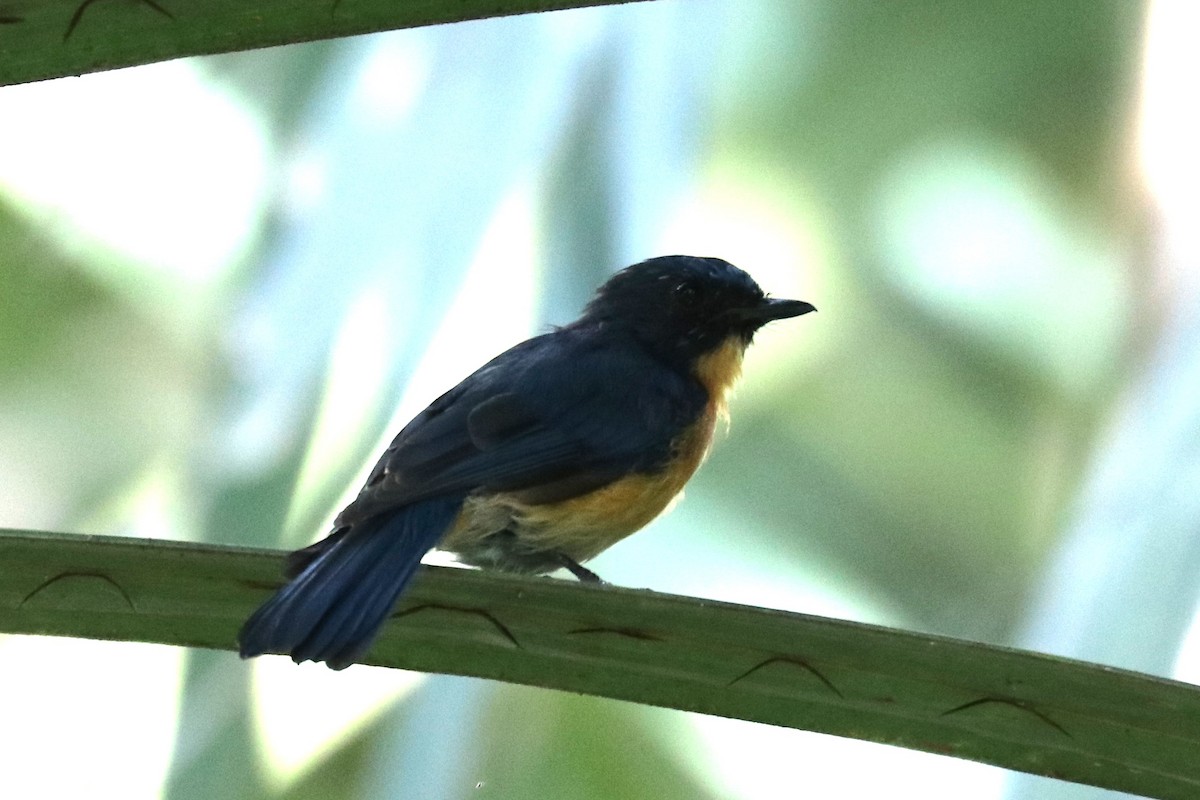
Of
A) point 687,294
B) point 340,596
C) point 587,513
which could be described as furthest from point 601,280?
point 340,596

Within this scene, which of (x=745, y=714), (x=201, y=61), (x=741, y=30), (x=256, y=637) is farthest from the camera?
(x=741, y=30)

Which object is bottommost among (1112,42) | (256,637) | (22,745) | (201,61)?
(22,745)

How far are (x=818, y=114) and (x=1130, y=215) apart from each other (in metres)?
0.97

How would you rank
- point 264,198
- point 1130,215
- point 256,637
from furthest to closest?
point 1130,215, point 264,198, point 256,637

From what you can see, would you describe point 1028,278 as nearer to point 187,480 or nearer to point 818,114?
point 818,114

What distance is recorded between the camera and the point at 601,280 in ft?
11.5

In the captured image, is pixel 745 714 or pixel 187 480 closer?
pixel 745 714

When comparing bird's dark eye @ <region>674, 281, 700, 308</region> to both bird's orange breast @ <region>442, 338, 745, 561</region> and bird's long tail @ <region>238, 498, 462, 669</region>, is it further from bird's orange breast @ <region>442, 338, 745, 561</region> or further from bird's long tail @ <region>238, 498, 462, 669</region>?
bird's long tail @ <region>238, 498, 462, 669</region>

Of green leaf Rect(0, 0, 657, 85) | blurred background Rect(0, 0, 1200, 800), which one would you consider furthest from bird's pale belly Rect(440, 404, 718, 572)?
green leaf Rect(0, 0, 657, 85)

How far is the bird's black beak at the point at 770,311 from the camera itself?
12.3 ft

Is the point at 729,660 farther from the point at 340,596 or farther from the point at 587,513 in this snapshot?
the point at 587,513

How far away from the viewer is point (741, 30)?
404cm

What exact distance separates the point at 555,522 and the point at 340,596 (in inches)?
46.6

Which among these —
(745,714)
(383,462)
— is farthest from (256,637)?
(383,462)
